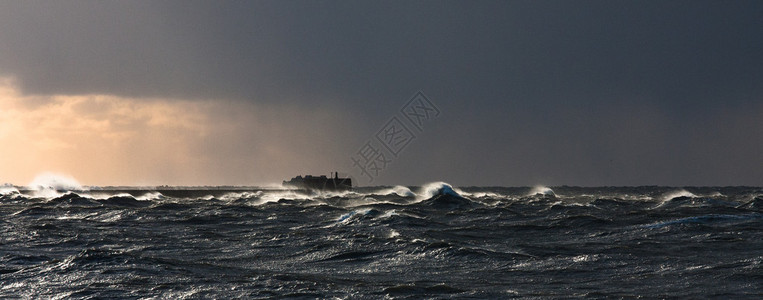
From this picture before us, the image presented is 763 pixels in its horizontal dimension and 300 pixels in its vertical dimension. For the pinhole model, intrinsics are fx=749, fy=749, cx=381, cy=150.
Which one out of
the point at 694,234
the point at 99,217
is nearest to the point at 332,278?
the point at 694,234

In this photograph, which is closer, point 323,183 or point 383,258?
point 383,258

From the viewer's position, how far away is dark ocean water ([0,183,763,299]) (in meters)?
18.0

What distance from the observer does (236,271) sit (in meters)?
21.7

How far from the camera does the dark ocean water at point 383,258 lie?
18016mm

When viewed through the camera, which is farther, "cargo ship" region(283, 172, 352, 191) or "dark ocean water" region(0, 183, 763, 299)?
"cargo ship" region(283, 172, 352, 191)

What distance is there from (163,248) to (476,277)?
1341 centimetres

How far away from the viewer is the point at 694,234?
3238cm

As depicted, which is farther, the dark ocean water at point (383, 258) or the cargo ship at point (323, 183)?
the cargo ship at point (323, 183)

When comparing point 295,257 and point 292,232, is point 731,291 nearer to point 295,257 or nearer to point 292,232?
point 295,257

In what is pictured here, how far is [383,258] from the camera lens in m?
24.7

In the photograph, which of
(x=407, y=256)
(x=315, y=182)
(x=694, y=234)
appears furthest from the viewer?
(x=315, y=182)

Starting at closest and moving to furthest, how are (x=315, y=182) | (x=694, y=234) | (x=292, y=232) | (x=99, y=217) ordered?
(x=694, y=234)
(x=292, y=232)
(x=99, y=217)
(x=315, y=182)

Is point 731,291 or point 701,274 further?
point 701,274

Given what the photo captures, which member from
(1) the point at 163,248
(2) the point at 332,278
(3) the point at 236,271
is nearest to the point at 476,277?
(2) the point at 332,278
